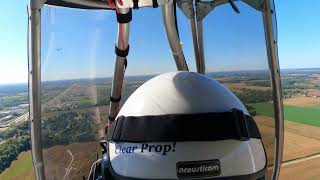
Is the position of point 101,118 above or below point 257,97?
below

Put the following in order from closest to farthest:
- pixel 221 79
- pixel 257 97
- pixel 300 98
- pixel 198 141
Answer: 1. pixel 198 141
2. pixel 257 97
3. pixel 221 79
4. pixel 300 98

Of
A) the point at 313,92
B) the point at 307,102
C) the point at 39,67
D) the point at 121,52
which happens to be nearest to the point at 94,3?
the point at 121,52

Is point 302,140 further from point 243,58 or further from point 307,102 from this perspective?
point 243,58

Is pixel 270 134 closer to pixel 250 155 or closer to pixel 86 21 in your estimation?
pixel 250 155

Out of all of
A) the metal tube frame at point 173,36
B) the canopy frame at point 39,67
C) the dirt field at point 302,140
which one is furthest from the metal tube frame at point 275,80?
the dirt field at point 302,140

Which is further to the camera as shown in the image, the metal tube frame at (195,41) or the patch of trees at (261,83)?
the metal tube frame at (195,41)

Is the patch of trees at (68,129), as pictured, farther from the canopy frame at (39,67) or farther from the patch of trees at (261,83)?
the patch of trees at (261,83)

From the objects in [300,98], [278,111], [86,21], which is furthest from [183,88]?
[300,98]

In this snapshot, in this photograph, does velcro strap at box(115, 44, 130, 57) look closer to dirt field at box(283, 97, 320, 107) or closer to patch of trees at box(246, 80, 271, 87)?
patch of trees at box(246, 80, 271, 87)
